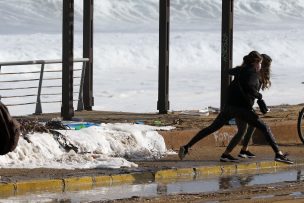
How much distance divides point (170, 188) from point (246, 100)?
240cm

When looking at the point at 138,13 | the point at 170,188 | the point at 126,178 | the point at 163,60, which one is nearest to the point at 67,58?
the point at 163,60

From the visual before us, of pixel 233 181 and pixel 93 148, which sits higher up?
pixel 93 148

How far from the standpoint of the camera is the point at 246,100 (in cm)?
1470

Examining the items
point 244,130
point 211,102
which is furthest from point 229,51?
point 211,102

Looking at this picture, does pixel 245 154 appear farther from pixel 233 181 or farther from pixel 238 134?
pixel 233 181

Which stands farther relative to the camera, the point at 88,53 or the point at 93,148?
the point at 88,53

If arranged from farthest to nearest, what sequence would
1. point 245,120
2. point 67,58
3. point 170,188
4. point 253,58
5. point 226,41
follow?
point 226,41 < point 67,58 < point 245,120 < point 253,58 < point 170,188

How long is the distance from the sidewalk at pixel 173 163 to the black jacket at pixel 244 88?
0.82 m

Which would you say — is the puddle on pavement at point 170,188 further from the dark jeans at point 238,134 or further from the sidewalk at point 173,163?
the dark jeans at point 238,134

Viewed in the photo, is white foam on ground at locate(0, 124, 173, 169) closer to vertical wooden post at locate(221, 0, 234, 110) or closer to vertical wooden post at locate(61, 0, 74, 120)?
vertical wooden post at locate(61, 0, 74, 120)

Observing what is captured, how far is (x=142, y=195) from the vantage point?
474 inches

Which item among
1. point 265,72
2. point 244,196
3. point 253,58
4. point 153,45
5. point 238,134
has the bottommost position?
point 244,196

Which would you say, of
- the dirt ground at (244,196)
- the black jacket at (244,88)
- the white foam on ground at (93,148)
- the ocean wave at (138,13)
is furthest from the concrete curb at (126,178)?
the ocean wave at (138,13)

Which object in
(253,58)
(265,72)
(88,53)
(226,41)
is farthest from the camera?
(88,53)
